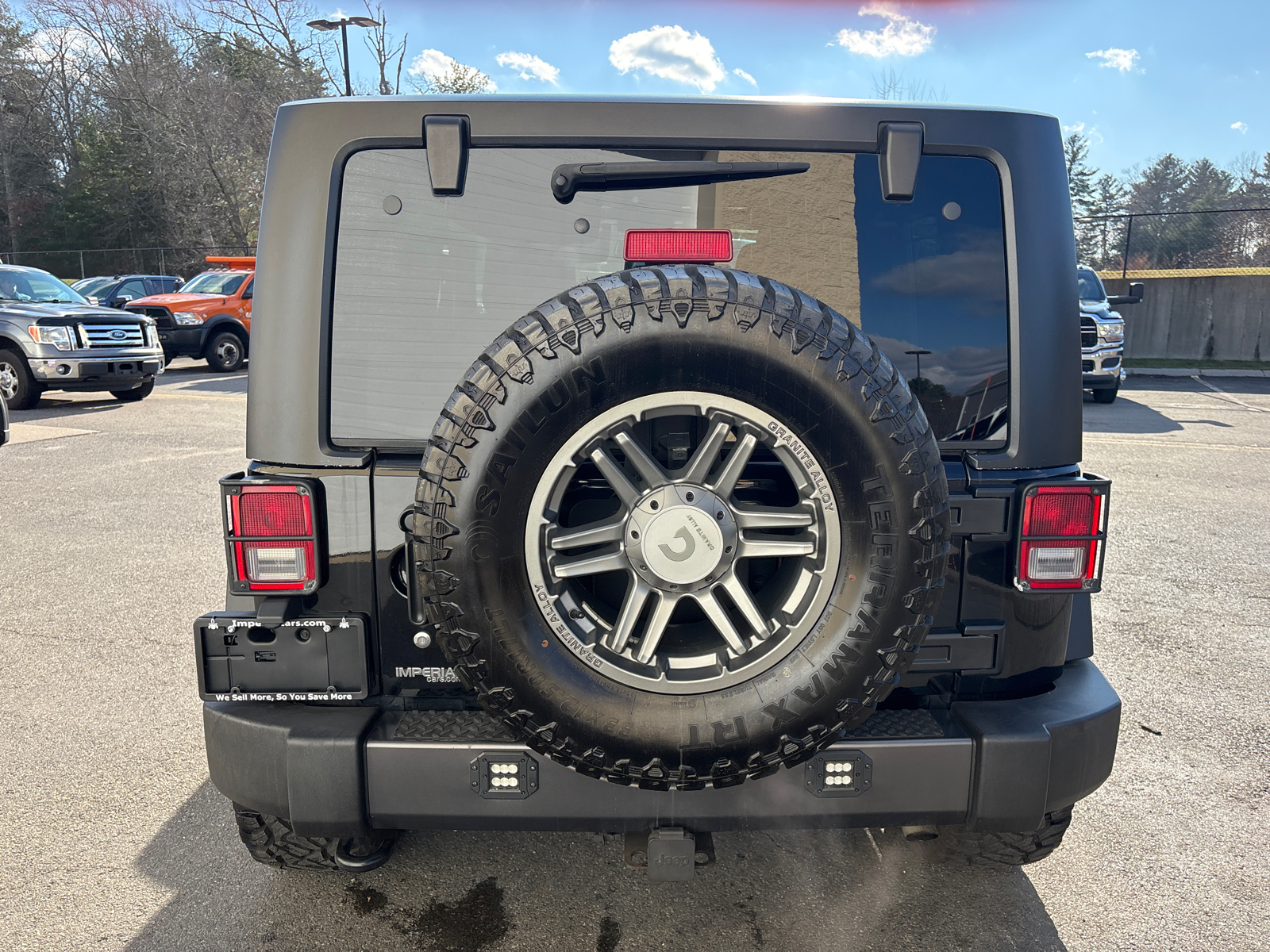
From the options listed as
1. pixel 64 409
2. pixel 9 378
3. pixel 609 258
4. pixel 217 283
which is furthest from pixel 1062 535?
pixel 217 283

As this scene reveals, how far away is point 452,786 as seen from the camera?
2047 millimetres

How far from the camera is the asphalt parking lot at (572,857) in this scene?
2404 millimetres

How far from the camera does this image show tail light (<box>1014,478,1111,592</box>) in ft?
6.95

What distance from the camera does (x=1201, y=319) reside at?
67.7 ft

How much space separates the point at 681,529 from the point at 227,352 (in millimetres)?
18320

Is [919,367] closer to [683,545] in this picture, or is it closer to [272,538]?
[683,545]

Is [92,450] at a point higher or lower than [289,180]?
lower

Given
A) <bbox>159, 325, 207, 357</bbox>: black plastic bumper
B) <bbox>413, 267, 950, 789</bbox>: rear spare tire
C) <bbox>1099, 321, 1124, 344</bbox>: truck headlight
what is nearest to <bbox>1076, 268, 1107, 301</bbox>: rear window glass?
<bbox>1099, 321, 1124, 344</bbox>: truck headlight

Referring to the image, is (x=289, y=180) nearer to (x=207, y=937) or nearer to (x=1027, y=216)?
(x=1027, y=216)

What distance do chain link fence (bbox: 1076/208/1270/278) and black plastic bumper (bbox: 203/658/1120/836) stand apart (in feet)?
75.1

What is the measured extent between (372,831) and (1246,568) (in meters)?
5.74

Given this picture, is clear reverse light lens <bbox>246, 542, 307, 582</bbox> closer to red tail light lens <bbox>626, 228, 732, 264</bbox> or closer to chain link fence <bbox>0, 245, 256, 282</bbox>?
red tail light lens <bbox>626, 228, 732, 264</bbox>

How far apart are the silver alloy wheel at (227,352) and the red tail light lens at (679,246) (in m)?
17.9

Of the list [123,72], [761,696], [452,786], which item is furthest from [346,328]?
[123,72]
